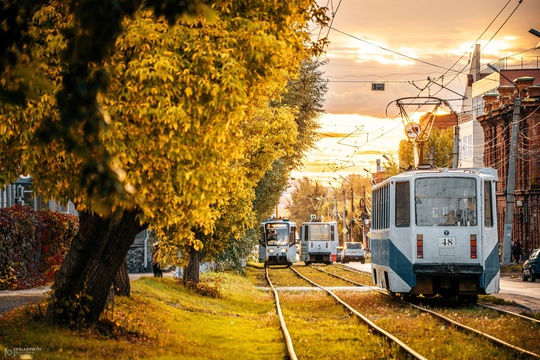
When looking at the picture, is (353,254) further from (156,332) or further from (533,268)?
(156,332)

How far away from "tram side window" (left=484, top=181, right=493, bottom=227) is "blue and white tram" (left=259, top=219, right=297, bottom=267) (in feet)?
143

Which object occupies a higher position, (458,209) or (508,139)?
(508,139)

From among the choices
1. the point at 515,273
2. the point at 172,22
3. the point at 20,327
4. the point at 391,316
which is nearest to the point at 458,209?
the point at 391,316

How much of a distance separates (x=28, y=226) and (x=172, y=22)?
25.3 metres

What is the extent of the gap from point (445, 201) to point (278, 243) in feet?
145

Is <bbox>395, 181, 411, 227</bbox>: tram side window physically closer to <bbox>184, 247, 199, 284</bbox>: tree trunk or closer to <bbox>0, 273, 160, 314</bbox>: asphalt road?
<bbox>184, 247, 199, 284</bbox>: tree trunk

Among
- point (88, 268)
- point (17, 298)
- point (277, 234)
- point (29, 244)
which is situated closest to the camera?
point (88, 268)

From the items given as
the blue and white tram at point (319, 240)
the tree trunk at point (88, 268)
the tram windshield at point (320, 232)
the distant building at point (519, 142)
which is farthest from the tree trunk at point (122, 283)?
the tram windshield at point (320, 232)

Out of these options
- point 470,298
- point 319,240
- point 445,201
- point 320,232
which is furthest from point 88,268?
point 319,240

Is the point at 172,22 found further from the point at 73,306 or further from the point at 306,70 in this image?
the point at 306,70

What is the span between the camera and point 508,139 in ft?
250

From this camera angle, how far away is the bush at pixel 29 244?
27047mm

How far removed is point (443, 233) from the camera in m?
25.7

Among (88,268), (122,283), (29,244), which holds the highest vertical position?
(29,244)
